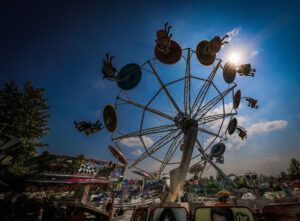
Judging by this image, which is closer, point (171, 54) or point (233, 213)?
point (233, 213)

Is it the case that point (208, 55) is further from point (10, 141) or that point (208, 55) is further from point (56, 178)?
point (56, 178)

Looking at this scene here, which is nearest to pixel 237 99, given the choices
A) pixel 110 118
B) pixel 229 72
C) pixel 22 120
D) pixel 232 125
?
pixel 232 125

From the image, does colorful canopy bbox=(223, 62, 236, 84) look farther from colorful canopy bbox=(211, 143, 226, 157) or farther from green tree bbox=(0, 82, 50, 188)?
green tree bbox=(0, 82, 50, 188)

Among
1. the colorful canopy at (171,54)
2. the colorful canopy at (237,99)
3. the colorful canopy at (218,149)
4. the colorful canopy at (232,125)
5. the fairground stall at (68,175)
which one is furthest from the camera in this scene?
the colorful canopy at (218,149)

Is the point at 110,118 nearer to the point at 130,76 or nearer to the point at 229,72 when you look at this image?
the point at 130,76

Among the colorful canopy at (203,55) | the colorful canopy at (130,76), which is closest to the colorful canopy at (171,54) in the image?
the colorful canopy at (130,76)

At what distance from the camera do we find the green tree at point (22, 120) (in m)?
13.6

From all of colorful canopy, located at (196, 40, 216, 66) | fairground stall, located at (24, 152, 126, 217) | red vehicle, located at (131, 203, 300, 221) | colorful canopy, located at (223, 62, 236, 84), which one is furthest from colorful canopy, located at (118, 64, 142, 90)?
fairground stall, located at (24, 152, 126, 217)

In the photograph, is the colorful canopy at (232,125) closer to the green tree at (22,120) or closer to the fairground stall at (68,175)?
the fairground stall at (68,175)

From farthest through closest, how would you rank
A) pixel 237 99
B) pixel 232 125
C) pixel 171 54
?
pixel 232 125 → pixel 237 99 → pixel 171 54

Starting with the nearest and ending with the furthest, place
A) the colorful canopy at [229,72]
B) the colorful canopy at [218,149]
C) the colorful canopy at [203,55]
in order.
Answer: the colorful canopy at [203,55], the colorful canopy at [229,72], the colorful canopy at [218,149]

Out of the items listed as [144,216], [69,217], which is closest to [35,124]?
[69,217]

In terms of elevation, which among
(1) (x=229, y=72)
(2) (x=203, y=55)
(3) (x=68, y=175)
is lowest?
(3) (x=68, y=175)

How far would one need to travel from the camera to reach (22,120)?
15164 mm
